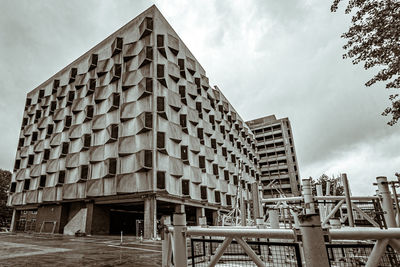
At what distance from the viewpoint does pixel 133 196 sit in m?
22.8

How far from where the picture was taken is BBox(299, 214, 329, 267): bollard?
185 cm

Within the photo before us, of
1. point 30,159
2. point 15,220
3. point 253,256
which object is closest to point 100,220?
point 30,159

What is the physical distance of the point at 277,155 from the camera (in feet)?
217

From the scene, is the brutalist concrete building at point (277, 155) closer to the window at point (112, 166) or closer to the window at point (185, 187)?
the window at point (185, 187)

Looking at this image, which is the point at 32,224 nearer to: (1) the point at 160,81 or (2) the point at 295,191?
(1) the point at 160,81

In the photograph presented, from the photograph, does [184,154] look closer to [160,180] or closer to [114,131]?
[160,180]

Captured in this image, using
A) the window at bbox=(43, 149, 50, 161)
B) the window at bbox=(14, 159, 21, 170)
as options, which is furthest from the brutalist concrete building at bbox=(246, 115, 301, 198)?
the window at bbox=(14, 159, 21, 170)

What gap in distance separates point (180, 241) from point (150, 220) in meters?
18.9

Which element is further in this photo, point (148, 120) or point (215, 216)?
point (215, 216)

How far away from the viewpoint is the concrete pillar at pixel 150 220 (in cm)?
2035

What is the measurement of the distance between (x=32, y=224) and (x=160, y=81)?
30146 mm

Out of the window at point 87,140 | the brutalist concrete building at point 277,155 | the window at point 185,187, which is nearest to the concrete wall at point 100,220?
the window at point 87,140

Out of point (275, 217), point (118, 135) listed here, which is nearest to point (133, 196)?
point (118, 135)

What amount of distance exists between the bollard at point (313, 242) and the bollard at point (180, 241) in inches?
70.2
